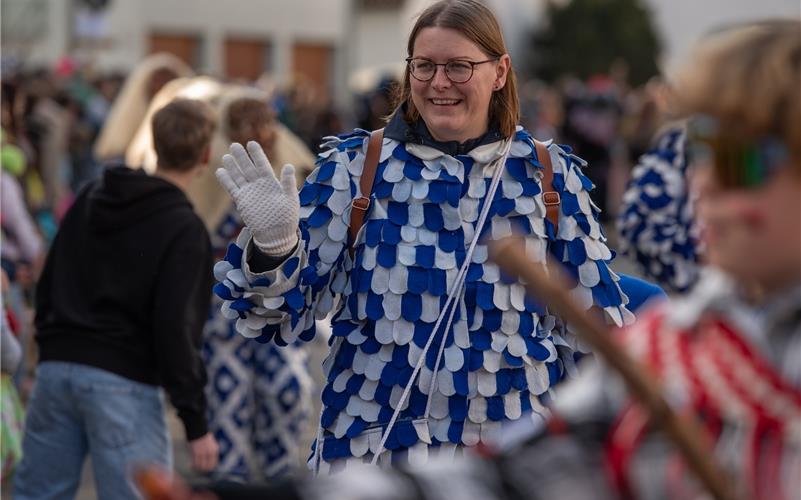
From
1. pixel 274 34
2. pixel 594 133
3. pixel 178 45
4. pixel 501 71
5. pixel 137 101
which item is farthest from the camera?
pixel 274 34

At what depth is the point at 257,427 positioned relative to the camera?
679cm

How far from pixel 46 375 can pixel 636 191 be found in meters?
2.83

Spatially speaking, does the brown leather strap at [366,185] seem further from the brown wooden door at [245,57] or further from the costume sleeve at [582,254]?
the brown wooden door at [245,57]

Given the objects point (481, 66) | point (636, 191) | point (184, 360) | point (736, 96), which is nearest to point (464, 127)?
point (481, 66)

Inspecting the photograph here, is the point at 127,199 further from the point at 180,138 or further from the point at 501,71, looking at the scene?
the point at 501,71

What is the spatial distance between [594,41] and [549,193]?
37770 millimetres

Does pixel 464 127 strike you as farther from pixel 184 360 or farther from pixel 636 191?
pixel 636 191

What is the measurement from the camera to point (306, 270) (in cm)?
378

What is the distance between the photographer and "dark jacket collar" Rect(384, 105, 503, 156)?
3.96 meters

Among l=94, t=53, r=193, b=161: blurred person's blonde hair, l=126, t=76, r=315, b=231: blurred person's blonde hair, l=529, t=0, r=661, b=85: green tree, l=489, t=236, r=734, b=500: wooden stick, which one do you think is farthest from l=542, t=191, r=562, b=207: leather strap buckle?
l=529, t=0, r=661, b=85: green tree

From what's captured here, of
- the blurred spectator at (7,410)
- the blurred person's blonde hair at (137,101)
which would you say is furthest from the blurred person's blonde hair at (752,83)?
the blurred person's blonde hair at (137,101)

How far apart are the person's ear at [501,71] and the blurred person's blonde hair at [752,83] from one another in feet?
6.73

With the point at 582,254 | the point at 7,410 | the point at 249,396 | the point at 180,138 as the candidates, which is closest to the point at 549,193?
the point at 582,254

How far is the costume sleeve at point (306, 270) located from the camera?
3738 millimetres
